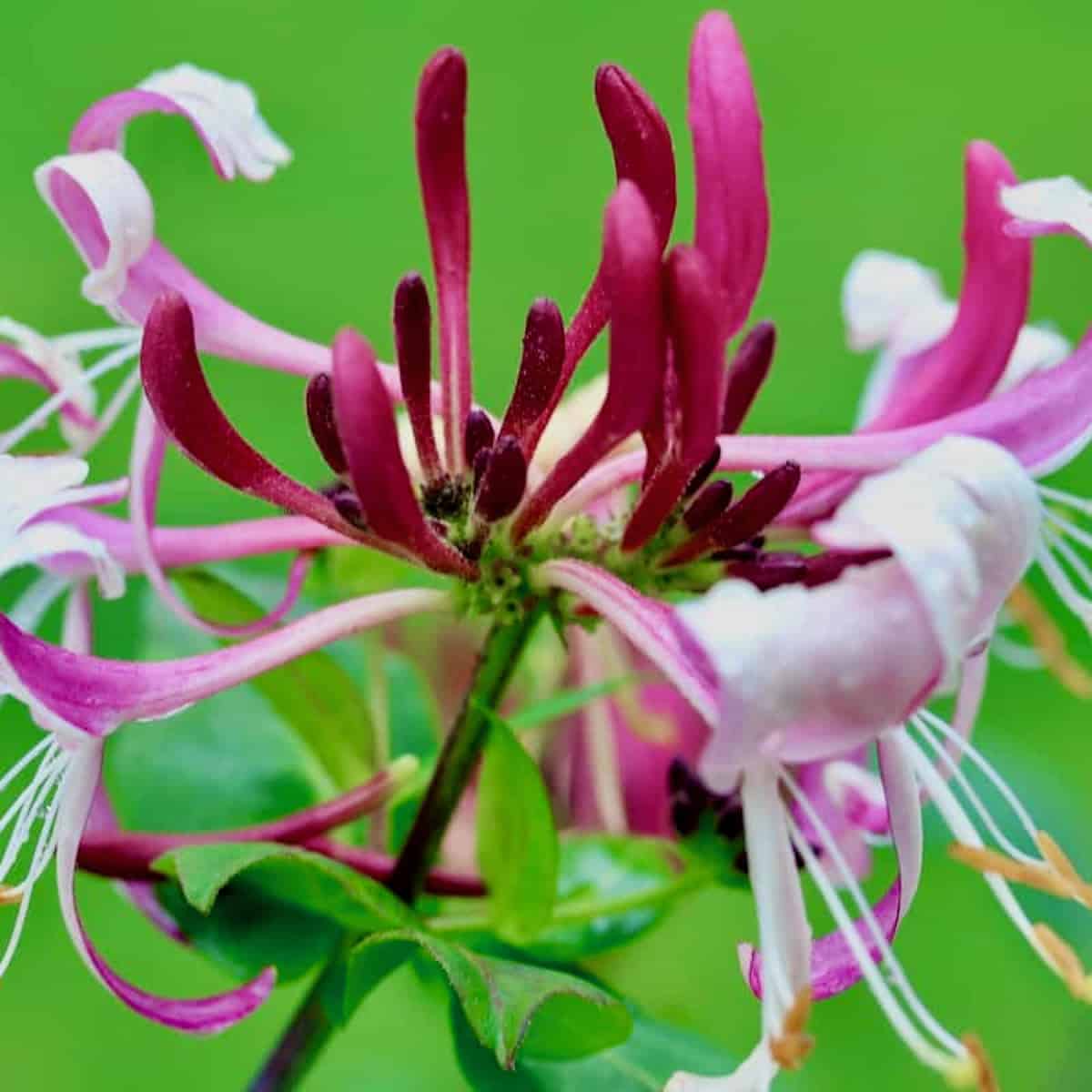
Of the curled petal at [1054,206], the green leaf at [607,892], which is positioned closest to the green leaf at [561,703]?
the green leaf at [607,892]

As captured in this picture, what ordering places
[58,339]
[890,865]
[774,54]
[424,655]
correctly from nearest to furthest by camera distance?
[58,339] → [424,655] → [890,865] → [774,54]

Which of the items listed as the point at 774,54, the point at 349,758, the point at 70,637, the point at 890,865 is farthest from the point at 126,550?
the point at 774,54

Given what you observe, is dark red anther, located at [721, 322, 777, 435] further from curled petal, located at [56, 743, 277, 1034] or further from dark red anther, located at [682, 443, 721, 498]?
curled petal, located at [56, 743, 277, 1034]

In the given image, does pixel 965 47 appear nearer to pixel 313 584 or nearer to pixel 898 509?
pixel 313 584

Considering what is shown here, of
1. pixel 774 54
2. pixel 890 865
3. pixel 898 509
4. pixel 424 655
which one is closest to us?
pixel 898 509

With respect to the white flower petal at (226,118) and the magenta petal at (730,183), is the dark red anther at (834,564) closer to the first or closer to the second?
the magenta petal at (730,183)

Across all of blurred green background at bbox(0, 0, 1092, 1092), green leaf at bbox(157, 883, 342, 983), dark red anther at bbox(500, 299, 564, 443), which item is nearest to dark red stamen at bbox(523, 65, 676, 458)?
dark red anther at bbox(500, 299, 564, 443)
